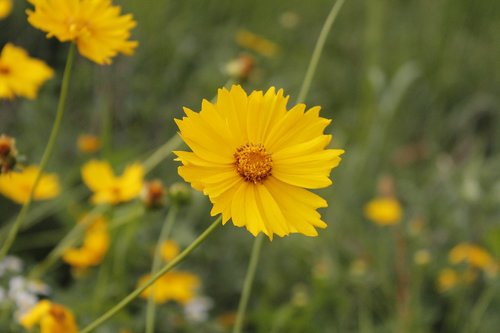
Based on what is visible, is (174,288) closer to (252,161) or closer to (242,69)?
(242,69)

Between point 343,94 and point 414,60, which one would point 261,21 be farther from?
point 414,60

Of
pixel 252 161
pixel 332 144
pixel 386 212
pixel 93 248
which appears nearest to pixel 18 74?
pixel 93 248

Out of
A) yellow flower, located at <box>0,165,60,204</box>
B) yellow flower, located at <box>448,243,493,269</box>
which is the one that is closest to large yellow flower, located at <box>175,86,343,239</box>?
yellow flower, located at <box>0,165,60,204</box>

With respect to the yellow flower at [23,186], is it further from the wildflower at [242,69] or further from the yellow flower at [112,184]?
the wildflower at [242,69]

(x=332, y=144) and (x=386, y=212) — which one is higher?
(x=332, y=144)

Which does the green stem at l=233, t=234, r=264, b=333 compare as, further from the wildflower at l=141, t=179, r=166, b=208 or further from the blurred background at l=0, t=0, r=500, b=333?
the blurred background at l=0, t=0, r=500, b=333

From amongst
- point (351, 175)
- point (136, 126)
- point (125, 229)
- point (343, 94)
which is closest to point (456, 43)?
point (343, 94)
